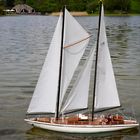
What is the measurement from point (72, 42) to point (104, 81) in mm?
3994

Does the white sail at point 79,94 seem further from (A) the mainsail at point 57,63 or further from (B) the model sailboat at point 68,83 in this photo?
→ (A) the mainsail at point 57,63

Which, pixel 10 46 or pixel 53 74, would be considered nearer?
pixel 53 74

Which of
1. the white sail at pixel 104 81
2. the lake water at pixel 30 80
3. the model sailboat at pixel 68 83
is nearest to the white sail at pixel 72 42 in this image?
the model sailboat at pixel 68 83

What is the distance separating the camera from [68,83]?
34.0m

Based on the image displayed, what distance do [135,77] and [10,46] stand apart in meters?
44.3

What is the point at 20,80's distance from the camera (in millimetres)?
56156

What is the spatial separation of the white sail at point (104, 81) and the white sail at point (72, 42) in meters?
1.44

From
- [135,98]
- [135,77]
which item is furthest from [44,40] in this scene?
[135,98]

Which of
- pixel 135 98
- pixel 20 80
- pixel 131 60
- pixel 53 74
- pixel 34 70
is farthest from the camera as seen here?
pixel 131 60

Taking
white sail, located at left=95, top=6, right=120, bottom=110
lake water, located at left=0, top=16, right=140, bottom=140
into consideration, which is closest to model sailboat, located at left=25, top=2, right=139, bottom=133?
white sail, located at left=95, top=6, right=120, bottom=110

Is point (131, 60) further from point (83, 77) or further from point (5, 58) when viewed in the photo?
point (83, 77)

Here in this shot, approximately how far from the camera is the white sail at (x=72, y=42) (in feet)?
107

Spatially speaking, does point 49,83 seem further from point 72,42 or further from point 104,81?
point 104,81

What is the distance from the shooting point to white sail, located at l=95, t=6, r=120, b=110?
33.6 meters
